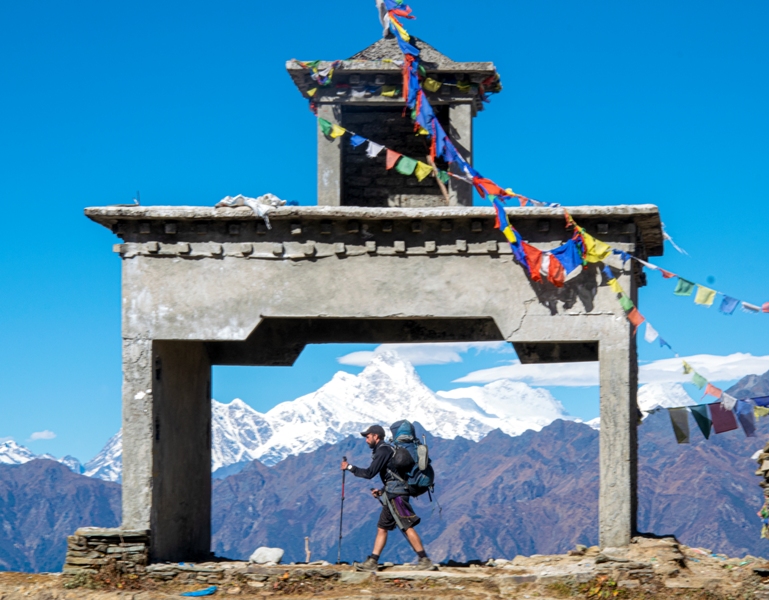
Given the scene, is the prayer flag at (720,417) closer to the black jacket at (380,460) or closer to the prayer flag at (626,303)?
the prayer flag at (626,303)

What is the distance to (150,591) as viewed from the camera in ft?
47.6

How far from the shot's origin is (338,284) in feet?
50.3

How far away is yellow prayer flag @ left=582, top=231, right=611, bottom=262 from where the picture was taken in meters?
14.9

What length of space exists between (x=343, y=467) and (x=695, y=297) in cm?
517

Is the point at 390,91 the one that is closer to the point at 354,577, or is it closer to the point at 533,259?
the point at 533,259

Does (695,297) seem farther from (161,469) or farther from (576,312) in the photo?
(161,469)

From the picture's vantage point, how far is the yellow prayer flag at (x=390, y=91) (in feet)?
57.4

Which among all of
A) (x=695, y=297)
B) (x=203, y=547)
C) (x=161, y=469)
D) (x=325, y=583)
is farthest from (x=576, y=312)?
(x=203, y=547)

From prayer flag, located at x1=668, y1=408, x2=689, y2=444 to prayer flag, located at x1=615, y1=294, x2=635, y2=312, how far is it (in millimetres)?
1966

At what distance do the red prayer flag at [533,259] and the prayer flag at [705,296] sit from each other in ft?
7.30

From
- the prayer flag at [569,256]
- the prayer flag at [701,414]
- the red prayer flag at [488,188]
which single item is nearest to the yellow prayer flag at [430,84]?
the red prayer flag at [488,188]

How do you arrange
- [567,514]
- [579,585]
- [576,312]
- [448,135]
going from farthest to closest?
[567,514], [448,135], [576,312], [579,585]

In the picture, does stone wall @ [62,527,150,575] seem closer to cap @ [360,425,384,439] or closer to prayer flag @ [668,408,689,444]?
cap @ [360,425,384,439]

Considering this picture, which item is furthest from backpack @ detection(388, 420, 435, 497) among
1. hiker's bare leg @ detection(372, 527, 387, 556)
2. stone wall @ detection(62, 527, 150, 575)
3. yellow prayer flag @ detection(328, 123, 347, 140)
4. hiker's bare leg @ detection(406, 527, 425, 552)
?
yellow prayer flag @ detection(328, 123, 347, 140)
